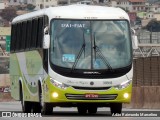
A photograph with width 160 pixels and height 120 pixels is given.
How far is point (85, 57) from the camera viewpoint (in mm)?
30922

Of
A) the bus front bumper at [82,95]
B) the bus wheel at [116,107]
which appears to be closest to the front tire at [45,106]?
the bus front bumper at [82,95]

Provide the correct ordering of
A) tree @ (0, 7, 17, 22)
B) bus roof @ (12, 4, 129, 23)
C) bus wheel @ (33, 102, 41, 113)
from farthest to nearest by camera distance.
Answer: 1. tree @ (0, 7, 17, 22)
2. bus wheel @ (33, 102, 41, 113)
3. bus roof @ (12, 4, 129, 23)

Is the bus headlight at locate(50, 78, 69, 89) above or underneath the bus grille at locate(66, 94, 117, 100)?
above

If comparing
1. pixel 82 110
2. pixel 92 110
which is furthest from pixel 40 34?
pixel 92 110

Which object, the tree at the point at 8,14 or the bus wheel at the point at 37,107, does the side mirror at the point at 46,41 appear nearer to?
the bus wheel at the point at 37,107

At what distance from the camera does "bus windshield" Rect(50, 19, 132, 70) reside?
101 feet

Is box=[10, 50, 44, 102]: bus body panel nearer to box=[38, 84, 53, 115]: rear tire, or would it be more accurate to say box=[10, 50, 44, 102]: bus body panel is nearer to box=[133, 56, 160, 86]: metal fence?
box=[38, 84, 53, 115]: rear tire

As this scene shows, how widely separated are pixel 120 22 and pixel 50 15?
6.73ft

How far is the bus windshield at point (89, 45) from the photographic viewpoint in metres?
30.9

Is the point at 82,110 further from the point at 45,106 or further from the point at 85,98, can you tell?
the point at 85,98

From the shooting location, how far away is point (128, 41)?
31.4 metres

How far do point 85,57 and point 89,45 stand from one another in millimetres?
390

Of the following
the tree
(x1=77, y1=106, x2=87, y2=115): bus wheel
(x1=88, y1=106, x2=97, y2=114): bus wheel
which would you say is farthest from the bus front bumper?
the tree

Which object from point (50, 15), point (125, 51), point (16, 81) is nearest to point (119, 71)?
point (125, 51)
